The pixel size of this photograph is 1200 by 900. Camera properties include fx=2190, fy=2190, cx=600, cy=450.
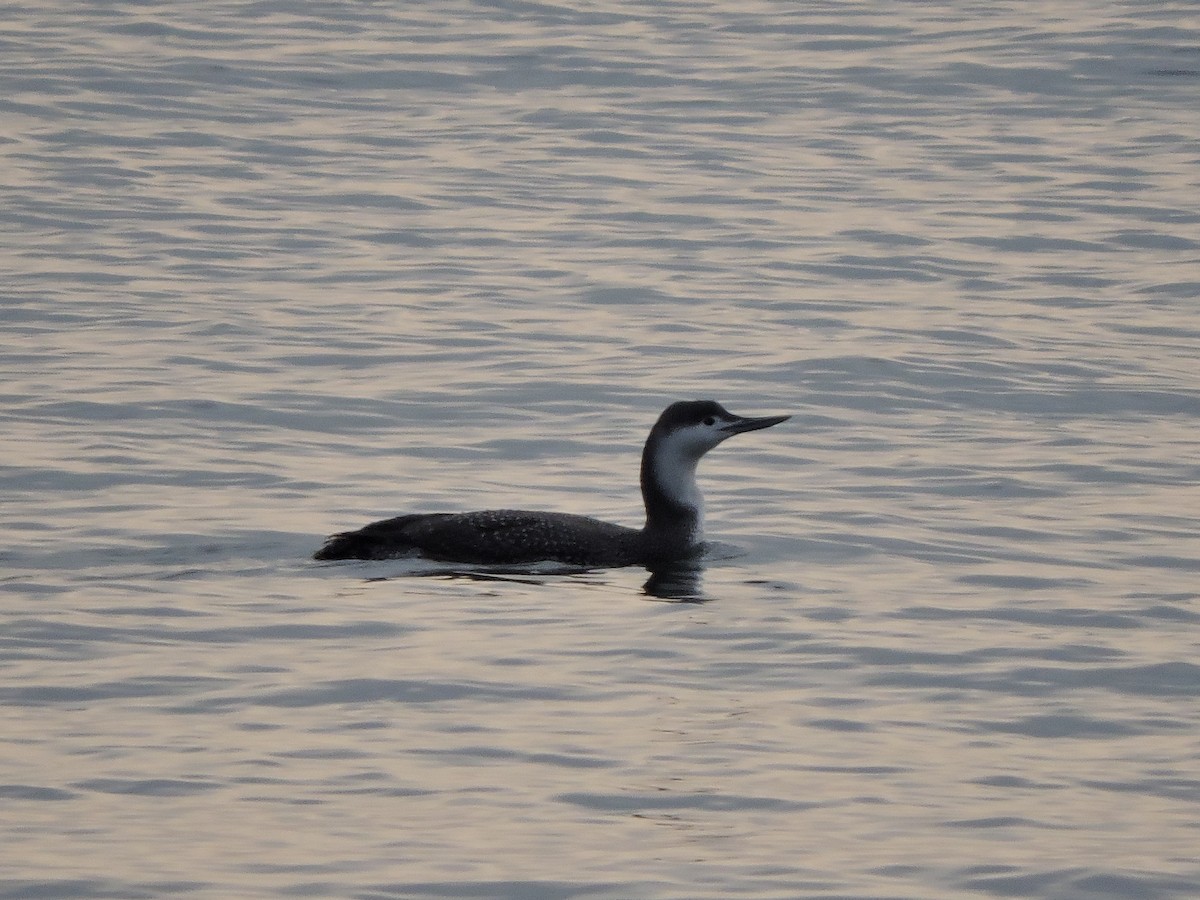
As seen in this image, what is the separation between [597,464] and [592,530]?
1996 mm

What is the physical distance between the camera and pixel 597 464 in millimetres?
11625

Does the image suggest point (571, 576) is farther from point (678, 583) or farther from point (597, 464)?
point (597, 464)

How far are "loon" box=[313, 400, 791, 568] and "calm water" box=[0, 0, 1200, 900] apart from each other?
0.45 feet

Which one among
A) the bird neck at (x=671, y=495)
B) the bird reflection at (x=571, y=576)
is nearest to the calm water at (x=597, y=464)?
the bird reflection at (x=571, y=576)

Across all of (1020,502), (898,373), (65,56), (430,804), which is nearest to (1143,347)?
(898,373)

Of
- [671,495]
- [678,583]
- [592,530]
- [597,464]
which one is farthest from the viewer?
[597,464]

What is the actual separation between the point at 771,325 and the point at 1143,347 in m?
2.49

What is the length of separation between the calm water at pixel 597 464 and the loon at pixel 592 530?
137 millimetres

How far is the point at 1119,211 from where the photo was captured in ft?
59.0

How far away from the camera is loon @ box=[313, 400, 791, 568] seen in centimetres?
941

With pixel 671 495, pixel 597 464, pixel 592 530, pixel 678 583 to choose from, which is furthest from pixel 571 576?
pixel 597 464

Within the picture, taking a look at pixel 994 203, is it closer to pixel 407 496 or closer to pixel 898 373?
pixel 898 373

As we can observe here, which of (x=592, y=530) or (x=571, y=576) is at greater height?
(x=592, y=530)

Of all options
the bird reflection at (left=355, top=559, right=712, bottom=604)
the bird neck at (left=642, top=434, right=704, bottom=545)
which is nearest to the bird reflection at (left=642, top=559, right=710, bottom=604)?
the bird reflection at (left=355, top=559, right=712, bottom=604)
